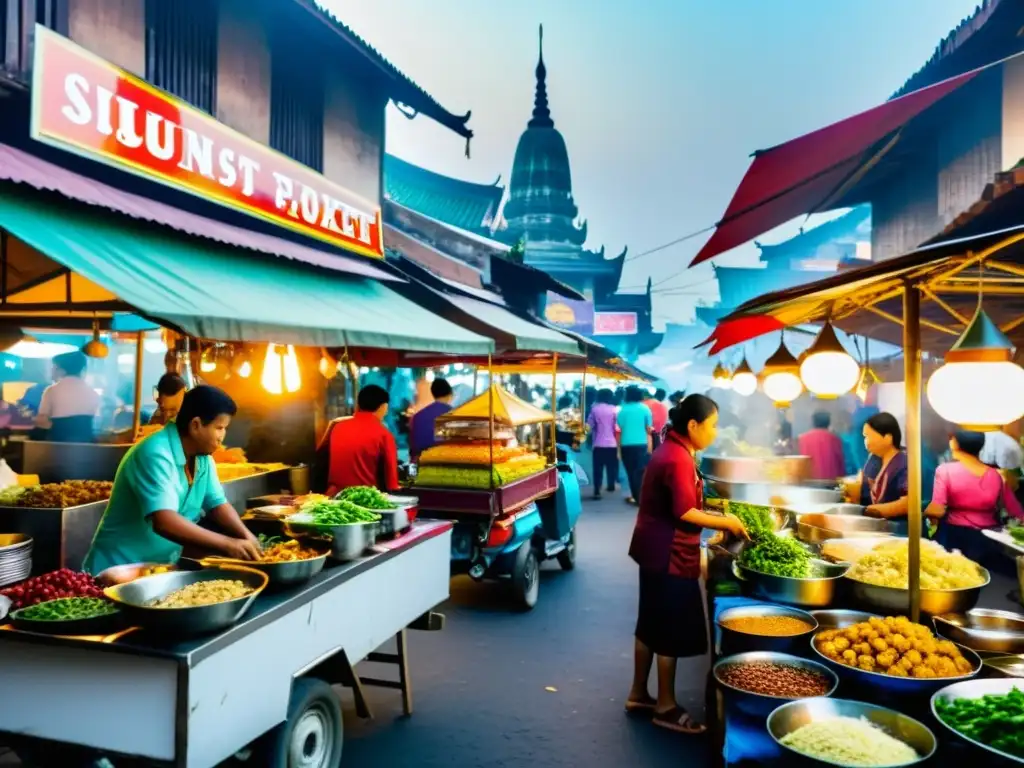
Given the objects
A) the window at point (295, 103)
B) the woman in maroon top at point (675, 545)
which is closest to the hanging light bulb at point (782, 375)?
the woman in maroon top at point (675, 545)

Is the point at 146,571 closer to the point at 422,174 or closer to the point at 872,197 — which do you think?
the point at 872,197

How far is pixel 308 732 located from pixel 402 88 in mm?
9412

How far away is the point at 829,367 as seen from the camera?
4.72 m

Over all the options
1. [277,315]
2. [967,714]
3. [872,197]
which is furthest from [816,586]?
[872,197]

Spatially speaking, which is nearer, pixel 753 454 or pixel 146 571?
pixel 146 571

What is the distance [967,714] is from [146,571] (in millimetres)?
3492

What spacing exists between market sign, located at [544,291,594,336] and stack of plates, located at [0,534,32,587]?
2443 cm

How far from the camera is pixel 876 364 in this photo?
50.9ft

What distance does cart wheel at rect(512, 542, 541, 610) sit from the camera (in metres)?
7.12

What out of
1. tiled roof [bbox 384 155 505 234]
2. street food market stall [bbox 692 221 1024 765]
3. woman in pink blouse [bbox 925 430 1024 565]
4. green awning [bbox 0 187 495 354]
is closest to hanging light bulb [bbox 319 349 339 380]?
green awning [bbox 0 187 495 354]

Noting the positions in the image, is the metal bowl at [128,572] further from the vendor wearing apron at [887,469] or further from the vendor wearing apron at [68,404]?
the vendor wearing apron at [68,404]

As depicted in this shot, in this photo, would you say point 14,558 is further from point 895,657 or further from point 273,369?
point 895,657

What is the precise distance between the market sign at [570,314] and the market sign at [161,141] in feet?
69.2

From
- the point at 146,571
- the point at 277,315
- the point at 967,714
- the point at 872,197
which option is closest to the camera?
the point at 967,714
